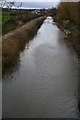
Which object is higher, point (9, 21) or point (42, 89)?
point (42, 89)

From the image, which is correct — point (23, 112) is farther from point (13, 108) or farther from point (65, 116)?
point (65, 116)

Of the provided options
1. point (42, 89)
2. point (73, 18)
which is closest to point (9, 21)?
point (73, 18)

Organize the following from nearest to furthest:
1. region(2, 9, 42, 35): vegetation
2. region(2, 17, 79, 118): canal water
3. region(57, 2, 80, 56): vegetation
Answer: region(2, 17, 79, 118): canal water → region(57, 2, 80, 56): vegetation → region(2, 9, 42, 35): vegetation

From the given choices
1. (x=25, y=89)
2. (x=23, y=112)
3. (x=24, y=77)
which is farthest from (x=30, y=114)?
(x=24, y=77)

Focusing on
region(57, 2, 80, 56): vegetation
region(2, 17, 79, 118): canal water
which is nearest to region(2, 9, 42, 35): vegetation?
region(57, 2, 80, 56): vegetation

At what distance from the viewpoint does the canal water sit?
206 inches

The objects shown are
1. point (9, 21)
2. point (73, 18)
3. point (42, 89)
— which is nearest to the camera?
point (42, 89)

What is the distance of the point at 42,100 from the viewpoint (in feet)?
19.0

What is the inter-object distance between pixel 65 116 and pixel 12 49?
498 centimetres

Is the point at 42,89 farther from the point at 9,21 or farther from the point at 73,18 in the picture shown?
the point at 9,21

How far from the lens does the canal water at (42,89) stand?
5223 mm

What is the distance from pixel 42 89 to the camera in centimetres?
646

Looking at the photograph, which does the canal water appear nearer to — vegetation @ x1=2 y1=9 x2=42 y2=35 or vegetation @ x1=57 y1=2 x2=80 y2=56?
vegetation @ x1=57 y1=2 x2=80 y2=56

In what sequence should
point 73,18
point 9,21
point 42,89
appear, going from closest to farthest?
point 42,89 → point 73,18 → point 9,21
